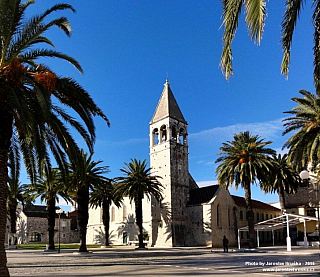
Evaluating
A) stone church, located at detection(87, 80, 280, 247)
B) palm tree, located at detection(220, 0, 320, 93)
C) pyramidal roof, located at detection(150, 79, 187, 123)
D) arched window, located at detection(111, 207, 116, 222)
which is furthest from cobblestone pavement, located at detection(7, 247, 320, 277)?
arched window, located at detection(111, 207, 116, 222)

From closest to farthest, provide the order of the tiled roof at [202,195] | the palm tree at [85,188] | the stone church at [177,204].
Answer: the palm tree at [85,188]
the stone church at [177,204]
the tiled roof at [202,195]

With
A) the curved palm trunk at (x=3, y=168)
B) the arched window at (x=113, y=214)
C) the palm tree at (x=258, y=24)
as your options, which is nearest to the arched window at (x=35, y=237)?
the arched window at (x=113, y=214)

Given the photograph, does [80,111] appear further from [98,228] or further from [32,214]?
[32,214]

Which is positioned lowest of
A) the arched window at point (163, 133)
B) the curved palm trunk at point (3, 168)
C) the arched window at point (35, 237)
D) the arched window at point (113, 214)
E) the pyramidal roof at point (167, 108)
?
the arched window at point (35, 237)

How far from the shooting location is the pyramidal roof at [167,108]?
5197cm

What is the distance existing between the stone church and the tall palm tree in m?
34.7

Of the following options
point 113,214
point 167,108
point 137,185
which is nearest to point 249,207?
point 137,185

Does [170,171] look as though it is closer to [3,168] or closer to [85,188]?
[85,188]

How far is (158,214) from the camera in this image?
49.5 meters

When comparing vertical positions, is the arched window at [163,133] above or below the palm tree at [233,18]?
above

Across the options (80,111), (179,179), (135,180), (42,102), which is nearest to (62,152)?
(80,111)

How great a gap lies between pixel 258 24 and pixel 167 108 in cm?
4468

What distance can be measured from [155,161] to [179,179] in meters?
4.53

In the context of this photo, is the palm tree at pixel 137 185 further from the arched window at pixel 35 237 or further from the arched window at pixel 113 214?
the arched window at pixel 35 237
